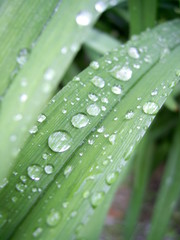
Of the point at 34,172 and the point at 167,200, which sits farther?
the point at 167,200

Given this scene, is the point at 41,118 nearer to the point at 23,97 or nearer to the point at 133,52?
the point at 23,97

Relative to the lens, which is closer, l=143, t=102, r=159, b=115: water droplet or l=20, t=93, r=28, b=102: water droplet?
l=20, t=93, r=28, b=102: water droplet

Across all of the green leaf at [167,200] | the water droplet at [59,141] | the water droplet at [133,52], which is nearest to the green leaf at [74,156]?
the water droplet at [59,141]

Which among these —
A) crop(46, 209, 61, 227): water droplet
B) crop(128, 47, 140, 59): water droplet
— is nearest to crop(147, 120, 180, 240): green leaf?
crop(128, 47, 140, 59): water droplet

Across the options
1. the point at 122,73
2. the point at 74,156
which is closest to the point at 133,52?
the point at 122,73

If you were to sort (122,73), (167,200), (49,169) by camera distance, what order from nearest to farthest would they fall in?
(49,169)
(122,73)
(167,200)

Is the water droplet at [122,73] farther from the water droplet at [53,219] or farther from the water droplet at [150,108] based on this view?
the water droplet at [53,219]

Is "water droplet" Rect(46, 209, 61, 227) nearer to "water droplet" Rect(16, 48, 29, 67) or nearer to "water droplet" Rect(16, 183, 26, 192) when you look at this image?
"water droplet" Rect(16, 183, 26, 192)

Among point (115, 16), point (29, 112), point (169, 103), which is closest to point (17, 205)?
point (29, 112)
